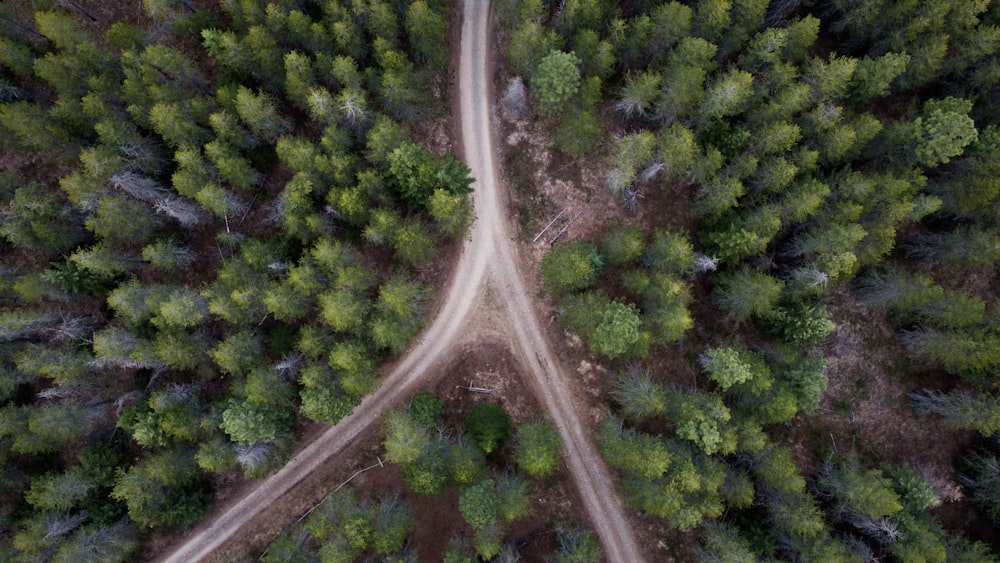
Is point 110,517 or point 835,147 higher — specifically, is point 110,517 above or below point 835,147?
below

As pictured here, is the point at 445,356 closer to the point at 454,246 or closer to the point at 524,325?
the point at 524,325

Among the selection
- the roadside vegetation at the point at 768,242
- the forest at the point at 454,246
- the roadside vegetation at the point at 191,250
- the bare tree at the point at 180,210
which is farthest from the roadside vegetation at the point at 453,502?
the bare tree at the point at 180,210

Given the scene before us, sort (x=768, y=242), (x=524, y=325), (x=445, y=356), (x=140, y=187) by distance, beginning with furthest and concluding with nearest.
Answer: (x=524, y=325), (x=445, y=356), (x=768, y=242), (x=140, y=187)

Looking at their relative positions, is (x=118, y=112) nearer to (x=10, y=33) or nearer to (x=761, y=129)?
(x=10, y=33)

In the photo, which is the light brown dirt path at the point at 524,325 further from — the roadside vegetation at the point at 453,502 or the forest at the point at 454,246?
the roadside vegetation at the point at 453,502

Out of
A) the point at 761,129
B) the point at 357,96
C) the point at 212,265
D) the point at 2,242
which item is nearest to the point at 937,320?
the point at 761,129

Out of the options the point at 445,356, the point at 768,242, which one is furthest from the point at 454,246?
the point at 768,242
